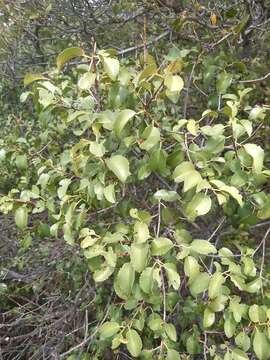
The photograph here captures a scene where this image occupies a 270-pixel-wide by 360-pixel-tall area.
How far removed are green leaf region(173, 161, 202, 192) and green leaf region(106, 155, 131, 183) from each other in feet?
0.51

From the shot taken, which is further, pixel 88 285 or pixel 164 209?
pixel 88 285

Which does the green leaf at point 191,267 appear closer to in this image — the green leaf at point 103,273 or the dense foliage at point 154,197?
the dense foliage at point 154,197

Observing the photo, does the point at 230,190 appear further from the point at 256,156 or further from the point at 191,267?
the point at 191,267

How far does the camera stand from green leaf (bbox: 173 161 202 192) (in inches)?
49.1

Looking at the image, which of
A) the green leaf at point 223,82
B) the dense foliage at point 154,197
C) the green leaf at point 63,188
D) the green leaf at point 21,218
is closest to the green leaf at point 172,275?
the dense foliage at point 154,197

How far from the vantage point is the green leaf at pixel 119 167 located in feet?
4.46

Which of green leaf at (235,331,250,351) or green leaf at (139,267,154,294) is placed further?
green leaf at (235,331,250,351)

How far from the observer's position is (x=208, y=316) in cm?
151

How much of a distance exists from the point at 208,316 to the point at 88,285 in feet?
3.81

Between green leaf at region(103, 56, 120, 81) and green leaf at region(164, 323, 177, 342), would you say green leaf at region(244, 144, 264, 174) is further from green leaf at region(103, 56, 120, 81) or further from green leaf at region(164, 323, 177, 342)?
green leaf at region(164, 323, 177, 342)

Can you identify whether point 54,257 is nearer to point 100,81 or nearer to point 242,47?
point 100,81

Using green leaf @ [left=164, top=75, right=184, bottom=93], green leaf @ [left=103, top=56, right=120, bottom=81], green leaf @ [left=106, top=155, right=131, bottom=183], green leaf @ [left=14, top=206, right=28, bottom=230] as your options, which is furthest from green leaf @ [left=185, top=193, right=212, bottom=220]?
green leaf @ [left=14, top=206, right=28, bottom=230]

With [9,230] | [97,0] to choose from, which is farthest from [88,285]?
[97,0]

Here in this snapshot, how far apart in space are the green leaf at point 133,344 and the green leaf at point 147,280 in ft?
0.77
